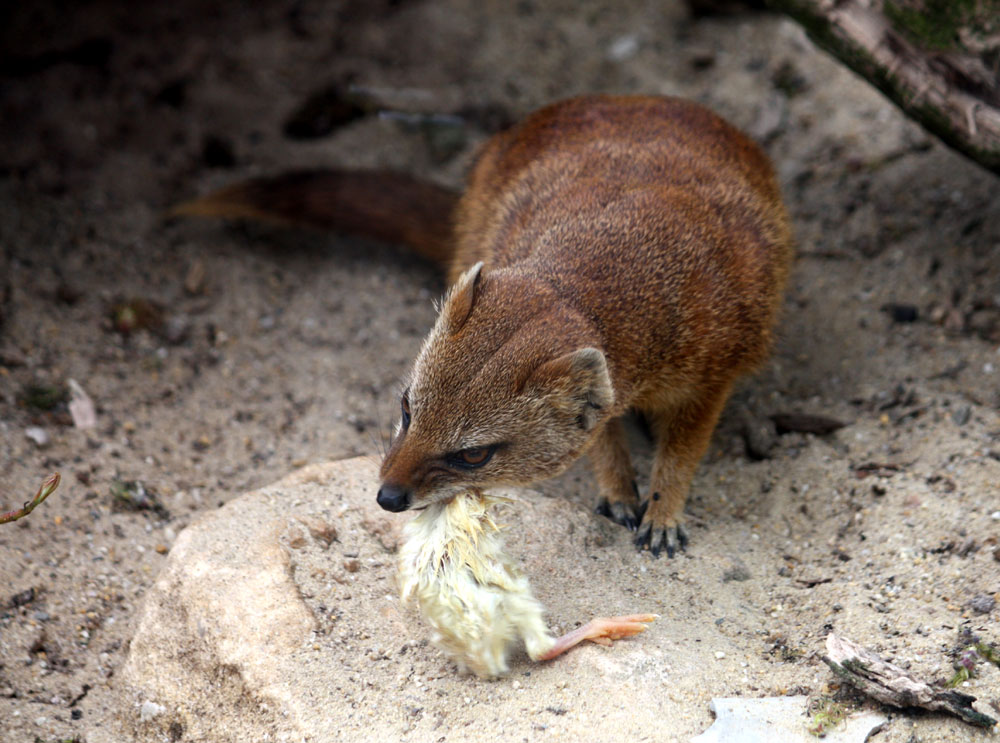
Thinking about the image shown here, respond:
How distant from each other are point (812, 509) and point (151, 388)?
3.18 metres

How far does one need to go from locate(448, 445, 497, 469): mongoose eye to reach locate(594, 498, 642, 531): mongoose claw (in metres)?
1.12

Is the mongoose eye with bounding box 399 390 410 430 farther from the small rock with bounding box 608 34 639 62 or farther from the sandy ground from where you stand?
the small rock with bounding box 608 34 639 62

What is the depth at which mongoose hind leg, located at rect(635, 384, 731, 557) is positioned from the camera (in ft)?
12.7

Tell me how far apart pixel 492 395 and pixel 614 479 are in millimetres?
1268

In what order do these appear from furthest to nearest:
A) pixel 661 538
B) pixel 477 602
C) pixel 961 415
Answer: pixel 961 415, pixel 661 538, pixel 477 602

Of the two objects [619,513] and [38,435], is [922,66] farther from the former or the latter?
[38,435]

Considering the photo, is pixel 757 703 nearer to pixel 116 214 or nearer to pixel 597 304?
pixel 597 304

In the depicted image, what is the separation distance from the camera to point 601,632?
2.85 m

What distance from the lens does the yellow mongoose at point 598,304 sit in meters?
3.04

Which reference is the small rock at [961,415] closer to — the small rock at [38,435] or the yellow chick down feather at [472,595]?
the yellow chick down feather at [472,595]

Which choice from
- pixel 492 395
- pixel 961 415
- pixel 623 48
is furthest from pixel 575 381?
pixel 623 48

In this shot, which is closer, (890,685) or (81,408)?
(890,685)

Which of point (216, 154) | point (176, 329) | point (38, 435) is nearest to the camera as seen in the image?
point (38, 435)

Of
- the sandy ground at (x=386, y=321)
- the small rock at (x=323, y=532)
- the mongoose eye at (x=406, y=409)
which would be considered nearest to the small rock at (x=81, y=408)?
the sandy ground at (x=386, y=321)
